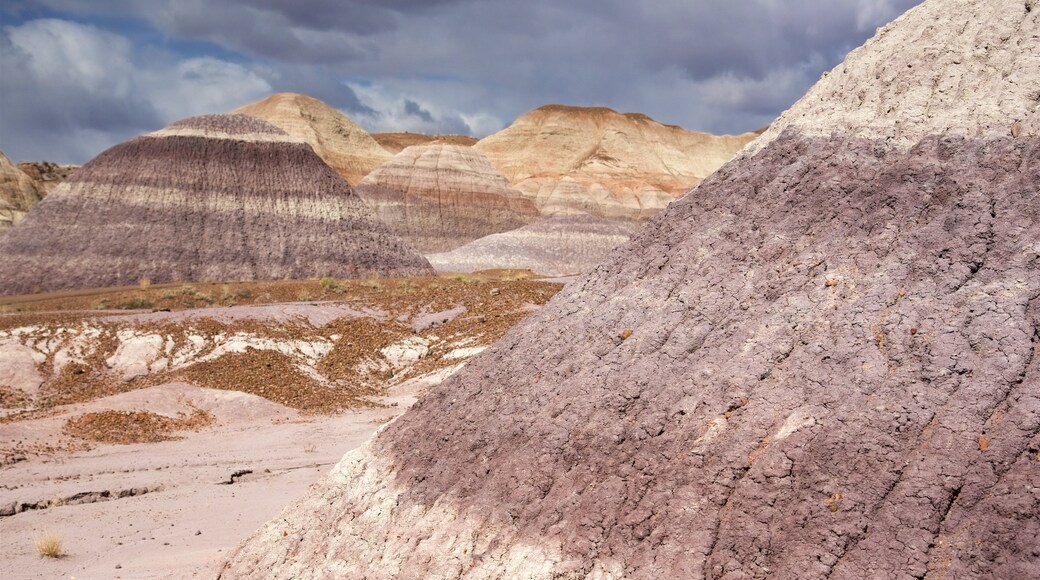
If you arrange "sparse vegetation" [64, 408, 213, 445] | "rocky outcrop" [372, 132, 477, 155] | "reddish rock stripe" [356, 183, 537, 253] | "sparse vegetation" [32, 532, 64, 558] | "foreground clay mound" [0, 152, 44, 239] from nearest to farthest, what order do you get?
1. "sparse vegetation" [32, 532, 64, 558]
2. "sparse vegetation" [64, 408, 213, 445]
3. "foreground clay mound" [0, 152, 44, 239]
4. "reddish rock stripe" [356, 183, 537, 253]
5. "rocky outcrop" [372, 132, 477, 155]

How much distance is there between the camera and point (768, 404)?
508 centimetres

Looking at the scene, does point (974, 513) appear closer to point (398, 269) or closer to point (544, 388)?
point (544, 388)

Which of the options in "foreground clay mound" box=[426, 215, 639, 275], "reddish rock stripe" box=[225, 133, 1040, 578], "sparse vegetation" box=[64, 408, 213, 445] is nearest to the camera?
"reddish rock stripe" box=[225, 133, 1040, 578]

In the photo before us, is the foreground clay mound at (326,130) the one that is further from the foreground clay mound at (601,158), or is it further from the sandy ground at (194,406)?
the sandy ground at (194,406)

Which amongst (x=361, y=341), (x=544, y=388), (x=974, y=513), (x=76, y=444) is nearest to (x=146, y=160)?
(x=361, y=341)

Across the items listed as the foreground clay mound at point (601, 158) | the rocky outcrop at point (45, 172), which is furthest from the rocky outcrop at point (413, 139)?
the rocky outcrop at point (45, 172)

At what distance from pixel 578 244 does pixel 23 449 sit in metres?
40.9

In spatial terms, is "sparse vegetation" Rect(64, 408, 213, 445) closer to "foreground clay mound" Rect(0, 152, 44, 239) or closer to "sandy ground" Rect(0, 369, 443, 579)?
"sandy ground" Rect(0, 369, 443, 579)

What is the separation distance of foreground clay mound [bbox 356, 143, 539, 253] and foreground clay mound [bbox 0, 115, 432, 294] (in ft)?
Result: 79.1

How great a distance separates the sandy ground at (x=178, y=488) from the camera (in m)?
8.75

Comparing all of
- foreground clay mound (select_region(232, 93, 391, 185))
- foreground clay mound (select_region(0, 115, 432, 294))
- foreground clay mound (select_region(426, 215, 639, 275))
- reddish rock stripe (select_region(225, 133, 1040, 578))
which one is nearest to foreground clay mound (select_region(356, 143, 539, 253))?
foreground clay mound (select_region(426, 215, 639, 275))

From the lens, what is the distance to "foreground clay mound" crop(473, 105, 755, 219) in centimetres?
7531

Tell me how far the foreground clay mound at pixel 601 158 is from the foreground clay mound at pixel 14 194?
3552 cm

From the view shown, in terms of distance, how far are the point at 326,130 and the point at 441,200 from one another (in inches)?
1300
